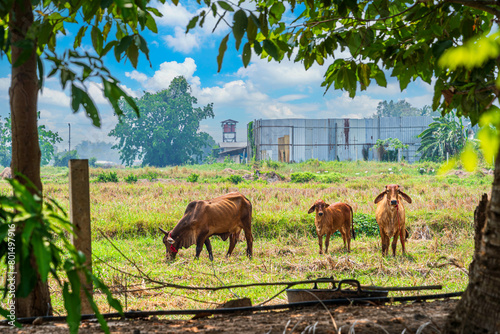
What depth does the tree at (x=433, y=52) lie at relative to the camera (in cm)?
158

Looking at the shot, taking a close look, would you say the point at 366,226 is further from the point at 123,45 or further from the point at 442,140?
the point at 442,140

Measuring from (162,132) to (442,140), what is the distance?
67.1ft

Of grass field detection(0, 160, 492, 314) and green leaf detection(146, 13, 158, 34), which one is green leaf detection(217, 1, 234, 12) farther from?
grass field detection(0, 160, 492, 314)

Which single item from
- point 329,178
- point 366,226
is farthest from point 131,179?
point 366,226

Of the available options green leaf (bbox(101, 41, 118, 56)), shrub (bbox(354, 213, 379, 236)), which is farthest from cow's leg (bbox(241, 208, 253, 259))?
green leaf (bbox(101, 41, 118, 56))

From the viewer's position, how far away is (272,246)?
7.11 metres

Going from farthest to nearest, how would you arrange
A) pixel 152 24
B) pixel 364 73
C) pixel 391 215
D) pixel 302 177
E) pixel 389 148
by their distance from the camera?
pixel 389 148, pixel 302 177, pixel 391 215, pixel 364 73, pixel 152 24

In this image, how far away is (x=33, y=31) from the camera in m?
1.60

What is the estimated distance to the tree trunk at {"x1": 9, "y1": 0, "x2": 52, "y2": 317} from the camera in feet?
7.39

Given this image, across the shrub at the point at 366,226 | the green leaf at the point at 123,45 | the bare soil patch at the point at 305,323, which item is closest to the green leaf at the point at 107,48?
the green leaf at the point at 123,45

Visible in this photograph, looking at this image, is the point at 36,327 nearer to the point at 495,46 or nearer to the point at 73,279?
the point at 73,279

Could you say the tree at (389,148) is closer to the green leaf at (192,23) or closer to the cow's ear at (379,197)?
the cow's ear at (379,197)

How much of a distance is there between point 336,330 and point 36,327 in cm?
154

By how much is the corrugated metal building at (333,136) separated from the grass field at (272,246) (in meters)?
13.7
